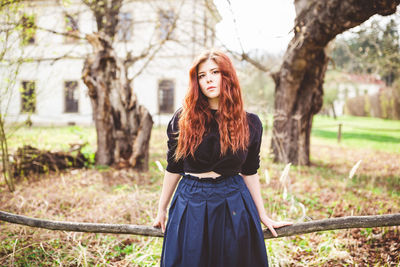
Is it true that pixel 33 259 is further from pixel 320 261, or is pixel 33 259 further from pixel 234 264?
pixel 320 261

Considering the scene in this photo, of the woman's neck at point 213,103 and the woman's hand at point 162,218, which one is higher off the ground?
the woman's neck at point 213,103

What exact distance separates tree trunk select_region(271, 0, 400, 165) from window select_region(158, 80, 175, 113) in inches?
432

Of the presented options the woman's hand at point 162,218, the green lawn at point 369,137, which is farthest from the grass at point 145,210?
the green lawn at point 369,137

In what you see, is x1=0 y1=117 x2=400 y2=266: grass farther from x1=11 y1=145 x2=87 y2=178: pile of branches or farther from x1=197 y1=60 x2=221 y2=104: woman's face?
x1=197 y1=60 x2=221 y2=104: woman's face

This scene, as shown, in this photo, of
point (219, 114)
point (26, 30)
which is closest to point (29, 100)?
point (26, 30)

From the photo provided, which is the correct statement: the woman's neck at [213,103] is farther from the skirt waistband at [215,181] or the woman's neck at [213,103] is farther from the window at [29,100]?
the window at [29,100]

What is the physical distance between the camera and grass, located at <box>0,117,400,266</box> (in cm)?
293

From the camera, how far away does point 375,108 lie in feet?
78.1

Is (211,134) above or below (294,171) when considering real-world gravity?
above

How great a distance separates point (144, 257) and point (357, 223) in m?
2.05

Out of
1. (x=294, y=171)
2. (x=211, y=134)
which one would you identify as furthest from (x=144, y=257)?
(x=294, y=171)

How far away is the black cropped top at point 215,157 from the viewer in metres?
1.83

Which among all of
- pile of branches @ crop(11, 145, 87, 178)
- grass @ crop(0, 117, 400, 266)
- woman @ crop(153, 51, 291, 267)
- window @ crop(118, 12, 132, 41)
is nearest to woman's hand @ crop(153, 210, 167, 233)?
woman @ crop(153, 51, 291, 267)

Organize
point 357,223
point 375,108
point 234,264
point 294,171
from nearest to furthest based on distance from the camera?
point 234,264, point 357,223, point 294,171, point 375,108
